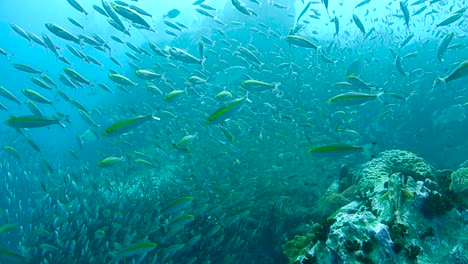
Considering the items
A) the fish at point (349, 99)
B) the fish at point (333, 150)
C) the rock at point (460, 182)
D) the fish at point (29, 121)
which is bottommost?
the fish at point (29, 121)

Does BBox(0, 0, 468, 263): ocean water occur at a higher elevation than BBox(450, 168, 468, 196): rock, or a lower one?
lower

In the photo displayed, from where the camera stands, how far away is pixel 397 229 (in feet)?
10.3

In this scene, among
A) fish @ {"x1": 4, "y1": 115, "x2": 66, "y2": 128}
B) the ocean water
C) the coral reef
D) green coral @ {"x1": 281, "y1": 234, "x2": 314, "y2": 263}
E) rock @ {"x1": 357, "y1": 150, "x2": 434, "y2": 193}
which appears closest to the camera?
the coral reef

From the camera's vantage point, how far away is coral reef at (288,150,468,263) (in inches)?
113

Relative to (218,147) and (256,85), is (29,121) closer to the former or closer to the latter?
(256,85)

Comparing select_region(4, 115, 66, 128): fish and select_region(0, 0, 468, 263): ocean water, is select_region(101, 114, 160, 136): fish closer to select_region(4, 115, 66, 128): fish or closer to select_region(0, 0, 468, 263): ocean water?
select_region(0, 0, 468, 263): ocean water

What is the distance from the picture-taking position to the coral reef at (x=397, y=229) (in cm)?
286

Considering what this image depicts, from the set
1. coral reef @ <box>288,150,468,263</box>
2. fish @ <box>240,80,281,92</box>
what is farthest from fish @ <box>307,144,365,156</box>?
fish @ <box>240,80,281,92</box>

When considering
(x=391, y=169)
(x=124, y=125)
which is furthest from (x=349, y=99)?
(x=124, y=125)

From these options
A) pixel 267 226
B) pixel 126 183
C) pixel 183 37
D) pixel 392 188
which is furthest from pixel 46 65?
pixel 392 188

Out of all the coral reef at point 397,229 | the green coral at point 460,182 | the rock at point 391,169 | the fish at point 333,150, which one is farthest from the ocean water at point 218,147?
the green coral at point 460,182

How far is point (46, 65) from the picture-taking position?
4050 cm

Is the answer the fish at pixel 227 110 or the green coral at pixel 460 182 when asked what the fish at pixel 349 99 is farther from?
the green coral at pixel 460 182

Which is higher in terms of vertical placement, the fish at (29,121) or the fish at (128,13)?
the fish at (128,13)
